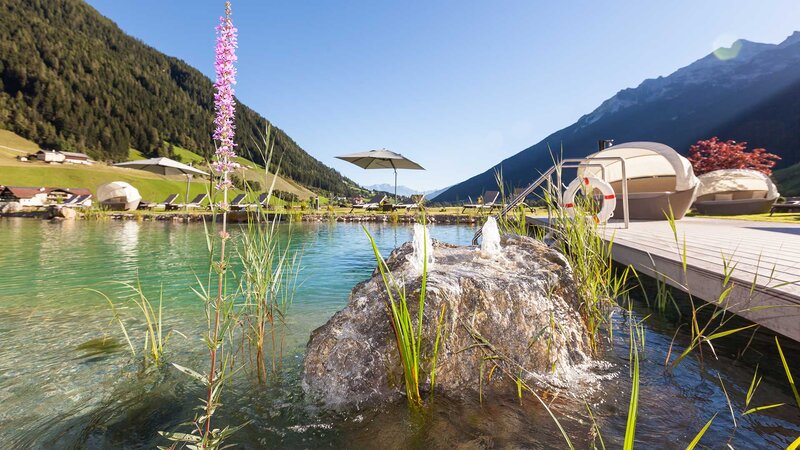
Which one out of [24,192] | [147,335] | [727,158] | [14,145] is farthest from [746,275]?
[14,145]

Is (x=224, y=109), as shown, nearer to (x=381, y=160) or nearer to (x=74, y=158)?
(x=381, y=160)

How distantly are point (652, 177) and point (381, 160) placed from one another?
10712 millimetres

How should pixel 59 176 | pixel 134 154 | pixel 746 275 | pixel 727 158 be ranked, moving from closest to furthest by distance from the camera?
pixel 746 275, pixel 727 158, pixel 59 176, pixel 134 154

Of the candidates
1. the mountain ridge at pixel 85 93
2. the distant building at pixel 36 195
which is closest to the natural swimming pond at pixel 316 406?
the distant building at pixel 36 195

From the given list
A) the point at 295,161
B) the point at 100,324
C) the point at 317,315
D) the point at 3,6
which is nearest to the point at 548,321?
the point at 317,315

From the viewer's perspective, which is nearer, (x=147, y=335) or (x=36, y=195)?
(x=147, y=335)

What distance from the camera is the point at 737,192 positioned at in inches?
615

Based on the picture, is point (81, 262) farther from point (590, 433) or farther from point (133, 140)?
point (133, 140)

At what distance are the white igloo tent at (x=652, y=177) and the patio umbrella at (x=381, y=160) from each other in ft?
23.4

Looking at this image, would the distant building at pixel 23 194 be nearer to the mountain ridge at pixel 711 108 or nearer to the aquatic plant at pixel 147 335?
the aquatic plant at pixel 147 335

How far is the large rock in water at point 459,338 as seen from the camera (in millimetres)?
2453

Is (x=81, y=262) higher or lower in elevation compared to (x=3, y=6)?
lower

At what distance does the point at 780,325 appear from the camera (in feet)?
8.29

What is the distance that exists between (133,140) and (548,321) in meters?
128
